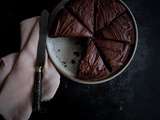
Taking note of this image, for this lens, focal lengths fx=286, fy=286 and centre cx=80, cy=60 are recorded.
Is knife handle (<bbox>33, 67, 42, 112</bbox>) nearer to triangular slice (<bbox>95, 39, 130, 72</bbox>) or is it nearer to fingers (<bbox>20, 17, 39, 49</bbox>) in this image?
fingers (<bbox>20, 17, 39, 49</bbox>)

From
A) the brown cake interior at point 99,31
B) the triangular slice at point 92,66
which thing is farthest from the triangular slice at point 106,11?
the triangular slice at point 92,66

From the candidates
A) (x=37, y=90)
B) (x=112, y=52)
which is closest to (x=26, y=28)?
(x=37, y=90)

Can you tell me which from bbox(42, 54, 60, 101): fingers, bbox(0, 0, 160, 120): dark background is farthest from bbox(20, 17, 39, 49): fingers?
bbox(42, 54, 60, 101): fingers

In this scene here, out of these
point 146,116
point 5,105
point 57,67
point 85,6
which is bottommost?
point 146,116

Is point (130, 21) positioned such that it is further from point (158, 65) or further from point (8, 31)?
point (8, 31)

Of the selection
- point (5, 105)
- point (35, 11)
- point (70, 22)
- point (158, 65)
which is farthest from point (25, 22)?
point (158, 65)

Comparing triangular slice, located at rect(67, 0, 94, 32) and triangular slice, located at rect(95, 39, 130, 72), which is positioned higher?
triangular slice, located at rect(67, 0, 94, 32)

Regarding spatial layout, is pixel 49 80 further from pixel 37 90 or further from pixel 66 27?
pixel 66 27
